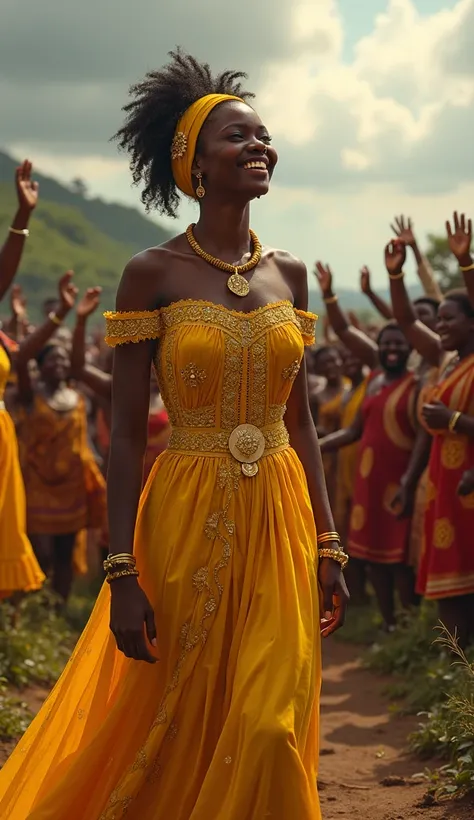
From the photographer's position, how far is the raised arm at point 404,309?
337 inches

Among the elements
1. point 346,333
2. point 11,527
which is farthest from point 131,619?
point 346,333

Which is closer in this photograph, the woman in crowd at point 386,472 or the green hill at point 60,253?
the woman in crowd at point 386,472

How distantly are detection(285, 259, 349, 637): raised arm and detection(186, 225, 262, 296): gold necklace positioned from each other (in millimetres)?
182

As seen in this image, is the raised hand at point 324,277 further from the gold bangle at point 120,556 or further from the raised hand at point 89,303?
the gold bangle at point 120,556

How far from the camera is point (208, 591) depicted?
4293 millimetres

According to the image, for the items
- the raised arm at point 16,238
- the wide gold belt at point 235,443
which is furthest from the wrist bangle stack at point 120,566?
the raised arm at point 16,238

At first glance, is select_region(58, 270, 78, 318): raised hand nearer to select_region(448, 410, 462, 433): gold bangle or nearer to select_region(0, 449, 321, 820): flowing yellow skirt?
select_region(448, 410, 462, 433): gold bangle

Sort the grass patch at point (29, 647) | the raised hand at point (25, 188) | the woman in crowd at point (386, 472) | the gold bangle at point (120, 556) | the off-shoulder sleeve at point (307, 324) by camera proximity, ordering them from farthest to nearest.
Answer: the woman in crowd at point (386, 472) < the raised hand at point (25, 188) < the grass patch at point (29, 647) < the off-shoulder sleeve at point (307, 324) < the gold bangle at point (120, 556)

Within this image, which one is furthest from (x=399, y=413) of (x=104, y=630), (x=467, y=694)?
(x=104, y=630)

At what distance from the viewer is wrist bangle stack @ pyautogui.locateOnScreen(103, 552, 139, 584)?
4262 mm

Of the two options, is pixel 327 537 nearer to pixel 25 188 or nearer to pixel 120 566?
pixel 120 566

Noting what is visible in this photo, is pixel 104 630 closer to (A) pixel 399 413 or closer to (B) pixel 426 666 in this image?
(B) pixel 426 666

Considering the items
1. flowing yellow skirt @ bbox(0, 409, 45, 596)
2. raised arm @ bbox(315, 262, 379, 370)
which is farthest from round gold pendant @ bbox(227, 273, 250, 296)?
raised arm @ bbox(315, 262, 379, 370)

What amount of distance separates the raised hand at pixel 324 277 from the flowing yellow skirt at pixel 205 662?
5966 millimetres
